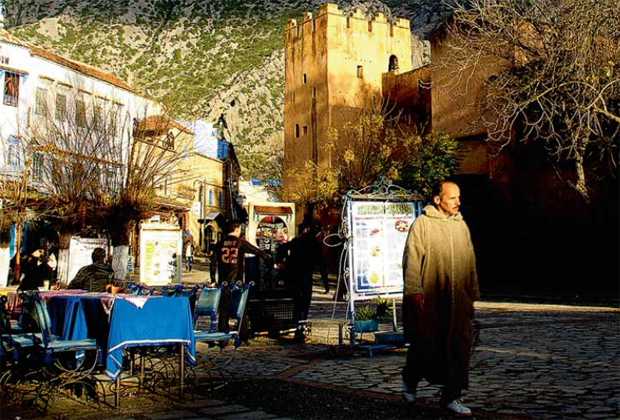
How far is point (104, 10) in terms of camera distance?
10481 centimetres

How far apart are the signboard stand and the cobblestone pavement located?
2.25ft

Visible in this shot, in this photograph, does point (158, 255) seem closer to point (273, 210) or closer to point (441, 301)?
point (273, 210)

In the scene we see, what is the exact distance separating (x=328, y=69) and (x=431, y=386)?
3975cm

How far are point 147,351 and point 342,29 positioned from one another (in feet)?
136

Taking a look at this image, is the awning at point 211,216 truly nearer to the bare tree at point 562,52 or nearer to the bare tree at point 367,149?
the bare tree at point 367,149

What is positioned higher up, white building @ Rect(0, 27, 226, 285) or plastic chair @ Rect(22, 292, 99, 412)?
white building @ Rect(0, 27, 226, 285)

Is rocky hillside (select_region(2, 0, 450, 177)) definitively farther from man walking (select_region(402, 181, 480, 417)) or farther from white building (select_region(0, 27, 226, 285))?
man walking (select_region(402, 181, 480, 417))

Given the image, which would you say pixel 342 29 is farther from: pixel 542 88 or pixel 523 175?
pixel 542 88

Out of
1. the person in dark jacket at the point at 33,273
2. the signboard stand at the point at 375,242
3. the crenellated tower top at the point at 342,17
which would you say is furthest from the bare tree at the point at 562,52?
the crenellated tower top at the point at 342,17

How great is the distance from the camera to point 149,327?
6164mm

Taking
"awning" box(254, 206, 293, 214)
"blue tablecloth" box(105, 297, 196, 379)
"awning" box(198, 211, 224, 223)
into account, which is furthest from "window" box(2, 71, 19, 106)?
"blue tablecloth" box(105, 297, 196, 379)

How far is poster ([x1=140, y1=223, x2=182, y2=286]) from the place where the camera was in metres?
19.8

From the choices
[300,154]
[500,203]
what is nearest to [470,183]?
[500,203]

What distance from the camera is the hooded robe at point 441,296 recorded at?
17.5ft
